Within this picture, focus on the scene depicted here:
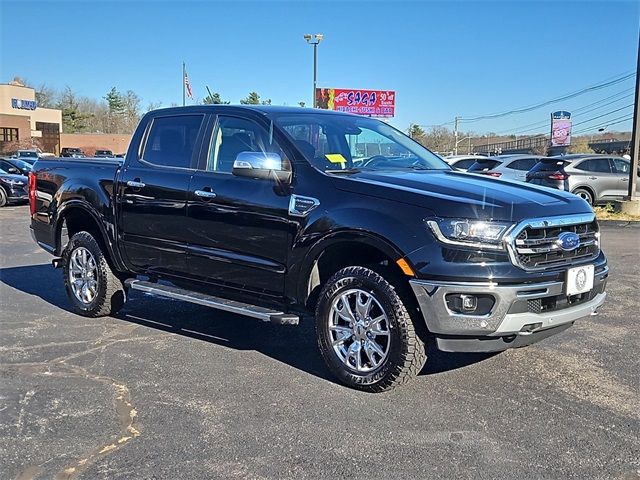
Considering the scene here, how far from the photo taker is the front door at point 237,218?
4.50 m

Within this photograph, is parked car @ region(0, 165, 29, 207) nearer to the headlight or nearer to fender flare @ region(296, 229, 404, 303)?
fender flare @ region(296, 229, 404, 303)

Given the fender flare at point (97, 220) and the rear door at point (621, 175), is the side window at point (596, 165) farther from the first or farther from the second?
the fender flare at point (97, 220)

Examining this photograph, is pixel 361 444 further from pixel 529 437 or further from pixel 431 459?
pixel 529 437

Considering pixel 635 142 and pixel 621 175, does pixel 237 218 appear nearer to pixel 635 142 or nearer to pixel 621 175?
pixel 635 142

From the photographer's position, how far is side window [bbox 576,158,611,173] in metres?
16.2

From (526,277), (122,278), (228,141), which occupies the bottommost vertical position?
(122,278)

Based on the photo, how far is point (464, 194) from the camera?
12.9 feet

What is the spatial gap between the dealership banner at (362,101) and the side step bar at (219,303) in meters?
29.8

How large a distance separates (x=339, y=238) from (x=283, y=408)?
3.74 feet

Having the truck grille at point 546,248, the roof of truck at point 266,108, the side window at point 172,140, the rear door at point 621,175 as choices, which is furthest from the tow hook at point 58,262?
the rear door at point 621,175

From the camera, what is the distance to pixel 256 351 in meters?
5.01

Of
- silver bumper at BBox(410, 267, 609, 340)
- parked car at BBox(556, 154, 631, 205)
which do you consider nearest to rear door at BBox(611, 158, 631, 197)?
parked car at BBox(556, 154, 631, 205)

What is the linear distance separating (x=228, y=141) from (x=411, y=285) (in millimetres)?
2074

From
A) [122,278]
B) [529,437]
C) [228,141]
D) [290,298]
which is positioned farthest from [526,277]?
[122,278]
